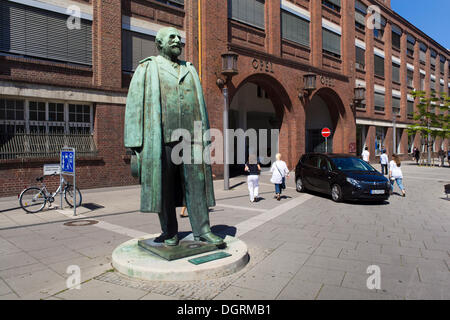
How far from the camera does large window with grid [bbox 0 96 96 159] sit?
1111 cm

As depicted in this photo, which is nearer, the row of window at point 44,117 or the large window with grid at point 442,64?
the row of window at point 44,117

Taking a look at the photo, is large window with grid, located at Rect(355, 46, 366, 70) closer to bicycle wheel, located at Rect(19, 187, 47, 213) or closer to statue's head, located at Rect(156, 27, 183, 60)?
bicycle wheel, located at Rect(19, 187, 47, 213)

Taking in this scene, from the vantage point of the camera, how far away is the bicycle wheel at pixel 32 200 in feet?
27.8

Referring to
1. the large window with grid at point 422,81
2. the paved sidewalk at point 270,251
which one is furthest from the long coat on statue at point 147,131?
the large window with grid at point 422,81

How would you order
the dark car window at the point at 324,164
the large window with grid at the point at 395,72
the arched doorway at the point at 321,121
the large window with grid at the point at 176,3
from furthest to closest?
the large window with grid at the point at 395,72 → the arched doorway at the point at 321,121 → the large window with grid at the point at 176,3 → the dark car window at the point at 324,164

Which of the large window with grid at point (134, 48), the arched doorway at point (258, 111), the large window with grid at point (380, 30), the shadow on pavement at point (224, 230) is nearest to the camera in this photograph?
the shadow on pavement at point (224, 230)

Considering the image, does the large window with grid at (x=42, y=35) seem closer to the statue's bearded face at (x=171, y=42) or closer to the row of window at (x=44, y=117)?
the row of window at (x=44, y=117)

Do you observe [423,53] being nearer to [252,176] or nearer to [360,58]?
[360,58]

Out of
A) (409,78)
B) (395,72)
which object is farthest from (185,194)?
(409,78)

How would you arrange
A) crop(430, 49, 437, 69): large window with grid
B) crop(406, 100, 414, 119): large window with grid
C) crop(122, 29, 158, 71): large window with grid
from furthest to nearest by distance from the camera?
crop(430, 49, 437, 69): large window with grid
crop(406, 100, 414, 119): large window with grid
crop(122, 29, 158, 71): large window with grid

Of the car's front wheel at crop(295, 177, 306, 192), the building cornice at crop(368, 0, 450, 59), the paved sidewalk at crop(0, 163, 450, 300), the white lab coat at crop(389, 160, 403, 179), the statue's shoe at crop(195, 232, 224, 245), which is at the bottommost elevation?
the paved sidewalk at crop(0, 163, 450, 300)

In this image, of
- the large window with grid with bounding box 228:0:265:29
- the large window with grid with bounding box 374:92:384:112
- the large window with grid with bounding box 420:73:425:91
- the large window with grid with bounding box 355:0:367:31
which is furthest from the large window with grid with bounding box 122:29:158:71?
the large window with grid with bounding box 420:73:425:91

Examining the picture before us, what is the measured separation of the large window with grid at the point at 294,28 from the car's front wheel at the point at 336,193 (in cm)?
1292

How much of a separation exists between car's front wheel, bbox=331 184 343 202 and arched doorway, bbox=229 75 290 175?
9.29 metres
